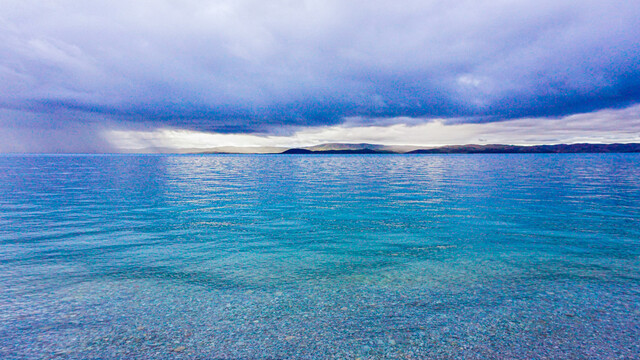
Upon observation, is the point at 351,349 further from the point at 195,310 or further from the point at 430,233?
the point at 430,233

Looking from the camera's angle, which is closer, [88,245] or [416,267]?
[416,267]

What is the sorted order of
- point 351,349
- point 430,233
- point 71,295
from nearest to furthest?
point 351,349 → point 71,295 → point 430,233

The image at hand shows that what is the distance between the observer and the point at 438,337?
8.19m

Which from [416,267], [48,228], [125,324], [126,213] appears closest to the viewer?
[125,324]

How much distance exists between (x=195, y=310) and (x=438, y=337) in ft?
22.2

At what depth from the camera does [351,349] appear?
7.74 metres

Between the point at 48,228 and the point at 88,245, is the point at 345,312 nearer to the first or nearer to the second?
the point at 88,245

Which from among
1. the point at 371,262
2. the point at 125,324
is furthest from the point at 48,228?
the point at 371,262

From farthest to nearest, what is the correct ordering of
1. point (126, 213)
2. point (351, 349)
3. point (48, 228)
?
point (126, 213), point (48, 228), point (351, 349)

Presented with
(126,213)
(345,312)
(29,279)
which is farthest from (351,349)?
(126,213)

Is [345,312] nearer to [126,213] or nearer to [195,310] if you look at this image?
[195,310]

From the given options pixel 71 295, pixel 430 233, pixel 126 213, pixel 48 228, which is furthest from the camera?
pixel 126 213

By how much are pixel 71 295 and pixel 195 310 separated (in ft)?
14.7

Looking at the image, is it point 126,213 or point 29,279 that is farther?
point 126,213
